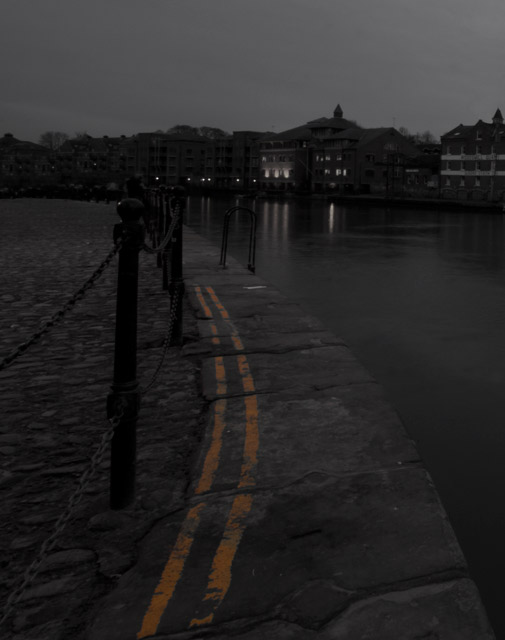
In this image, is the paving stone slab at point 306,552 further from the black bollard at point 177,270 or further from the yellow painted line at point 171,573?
the black bollard at point 177,270

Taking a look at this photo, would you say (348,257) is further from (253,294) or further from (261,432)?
(261,432)

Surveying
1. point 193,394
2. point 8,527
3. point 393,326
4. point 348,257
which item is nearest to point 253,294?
point 393,326

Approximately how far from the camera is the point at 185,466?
4.02 metres

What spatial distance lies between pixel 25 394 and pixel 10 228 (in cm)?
2171

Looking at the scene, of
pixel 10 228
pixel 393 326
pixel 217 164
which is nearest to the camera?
pixel 393 326

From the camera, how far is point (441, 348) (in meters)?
8.18

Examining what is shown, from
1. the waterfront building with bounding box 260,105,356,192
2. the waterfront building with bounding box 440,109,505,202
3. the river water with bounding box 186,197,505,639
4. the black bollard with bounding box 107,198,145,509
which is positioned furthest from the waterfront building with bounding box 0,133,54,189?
the black bollard with bounding box 107,198,145,509

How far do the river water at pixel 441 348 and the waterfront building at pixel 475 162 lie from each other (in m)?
71.1

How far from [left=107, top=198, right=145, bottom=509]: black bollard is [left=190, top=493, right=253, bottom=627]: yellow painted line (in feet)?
2.28

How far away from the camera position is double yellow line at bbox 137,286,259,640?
8.67 ft

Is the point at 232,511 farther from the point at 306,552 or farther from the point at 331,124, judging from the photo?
the point at 331,124

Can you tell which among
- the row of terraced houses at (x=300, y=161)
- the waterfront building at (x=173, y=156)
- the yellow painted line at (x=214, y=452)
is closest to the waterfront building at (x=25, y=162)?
the row of terraced houses at (x=300, y=161)

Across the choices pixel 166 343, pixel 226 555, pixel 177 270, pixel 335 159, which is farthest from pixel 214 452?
pixel 335 159

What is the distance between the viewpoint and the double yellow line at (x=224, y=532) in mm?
2643
